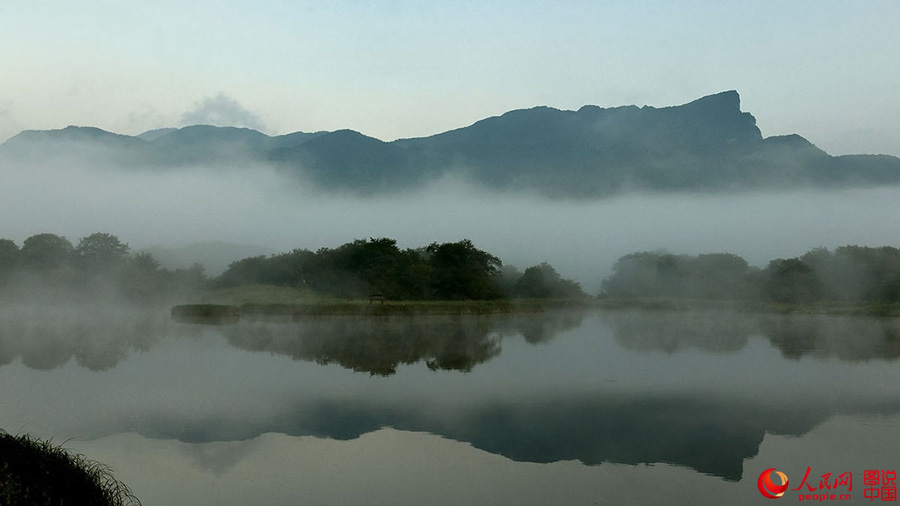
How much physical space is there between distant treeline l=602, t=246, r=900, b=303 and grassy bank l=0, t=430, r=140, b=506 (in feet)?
274

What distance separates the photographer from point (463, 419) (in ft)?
61.8

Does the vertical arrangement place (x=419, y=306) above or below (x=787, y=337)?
above

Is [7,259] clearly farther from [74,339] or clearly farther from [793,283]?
[793,283]

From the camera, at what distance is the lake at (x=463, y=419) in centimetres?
1312

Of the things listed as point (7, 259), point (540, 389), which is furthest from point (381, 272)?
point (540, 389)

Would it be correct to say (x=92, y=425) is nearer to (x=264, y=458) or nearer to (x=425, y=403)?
(x=264, y=458)

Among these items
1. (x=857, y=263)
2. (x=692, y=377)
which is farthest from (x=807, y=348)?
(x=857, y=263)

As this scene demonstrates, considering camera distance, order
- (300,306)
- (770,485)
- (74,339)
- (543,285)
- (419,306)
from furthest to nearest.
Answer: (543,285) → (419,306) → (300,306) → (74,339) → (770,485)

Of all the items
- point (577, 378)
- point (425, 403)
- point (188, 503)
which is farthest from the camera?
point (577, 378)

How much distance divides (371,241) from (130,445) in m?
77.4

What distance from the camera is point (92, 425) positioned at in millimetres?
17906

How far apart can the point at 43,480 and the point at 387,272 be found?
75762 mm

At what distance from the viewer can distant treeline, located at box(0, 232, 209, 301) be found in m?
85.5

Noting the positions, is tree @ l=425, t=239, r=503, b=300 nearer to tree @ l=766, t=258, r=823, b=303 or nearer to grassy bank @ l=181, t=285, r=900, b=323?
grassy bank @ l=181, t=285, r=900, b=323
